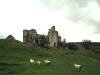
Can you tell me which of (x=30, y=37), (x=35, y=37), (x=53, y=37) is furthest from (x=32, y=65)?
(x=53, y=37)

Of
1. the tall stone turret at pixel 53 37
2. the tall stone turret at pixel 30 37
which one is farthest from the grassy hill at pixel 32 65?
the tall stone turret at pixel 53 37

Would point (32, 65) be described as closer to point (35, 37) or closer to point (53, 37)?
point (35, 37)

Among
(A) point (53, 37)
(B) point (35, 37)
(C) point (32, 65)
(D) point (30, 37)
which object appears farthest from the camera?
(A) point (53, 37)

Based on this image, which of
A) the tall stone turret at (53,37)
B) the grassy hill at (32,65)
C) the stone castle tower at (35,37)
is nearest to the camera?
the grassy hill at (32,65)

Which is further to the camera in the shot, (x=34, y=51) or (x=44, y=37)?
(x=44, y=37)

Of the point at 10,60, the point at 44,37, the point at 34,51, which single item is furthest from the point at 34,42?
the point at 10,60

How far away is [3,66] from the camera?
172 feet

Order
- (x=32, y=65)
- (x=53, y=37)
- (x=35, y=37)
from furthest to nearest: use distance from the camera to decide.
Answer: (x=53, y=37)
(x=35, y=37)
(x=32, y=65)

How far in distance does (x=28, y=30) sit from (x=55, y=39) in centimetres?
1695

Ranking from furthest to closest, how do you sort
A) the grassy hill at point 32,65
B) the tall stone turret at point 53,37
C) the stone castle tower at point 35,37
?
the tall stone turret at point 53,37 → the stone castle tower at point 35,37 → the grassy hill at point 32,65

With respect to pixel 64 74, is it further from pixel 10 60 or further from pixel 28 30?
pixel 28 30

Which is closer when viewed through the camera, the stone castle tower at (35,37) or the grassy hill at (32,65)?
the grassy hill at (32,65)

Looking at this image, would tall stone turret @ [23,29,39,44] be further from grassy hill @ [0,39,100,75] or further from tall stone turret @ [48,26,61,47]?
grassy hill @ [0,39,100,75]

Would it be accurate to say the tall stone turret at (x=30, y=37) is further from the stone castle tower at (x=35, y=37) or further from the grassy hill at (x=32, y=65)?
the grassy hill at (x=32, y=65)
